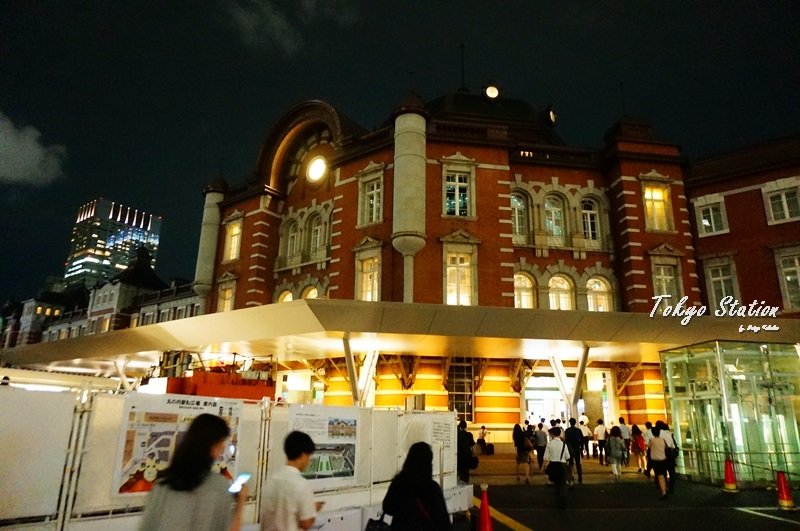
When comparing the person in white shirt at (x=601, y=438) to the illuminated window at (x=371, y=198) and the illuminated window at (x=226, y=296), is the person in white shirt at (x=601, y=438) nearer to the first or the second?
the illuminated window at (x=371, y=198)

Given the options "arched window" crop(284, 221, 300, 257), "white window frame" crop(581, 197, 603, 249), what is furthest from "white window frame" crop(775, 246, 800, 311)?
"arched window" crop(284, 221, 300, 257)

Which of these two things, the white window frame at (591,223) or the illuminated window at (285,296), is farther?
the illuminated window at (285,296)

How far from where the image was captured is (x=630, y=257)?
2261 cm

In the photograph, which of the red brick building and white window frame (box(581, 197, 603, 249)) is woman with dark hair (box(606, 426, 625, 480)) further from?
white window frame (box(581, 197, 603, 249))

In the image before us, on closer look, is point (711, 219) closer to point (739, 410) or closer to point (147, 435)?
point (739, 410)

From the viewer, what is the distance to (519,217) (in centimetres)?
2395

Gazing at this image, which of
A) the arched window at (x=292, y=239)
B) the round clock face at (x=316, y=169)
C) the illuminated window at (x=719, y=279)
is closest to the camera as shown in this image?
the illuminated window at (x=719, y=279)

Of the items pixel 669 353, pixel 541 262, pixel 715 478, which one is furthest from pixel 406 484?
pixel 541 262

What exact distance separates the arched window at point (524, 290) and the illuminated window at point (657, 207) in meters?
5.93

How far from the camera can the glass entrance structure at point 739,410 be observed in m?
14.9

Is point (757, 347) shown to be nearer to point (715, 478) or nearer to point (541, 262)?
point (715, 478)

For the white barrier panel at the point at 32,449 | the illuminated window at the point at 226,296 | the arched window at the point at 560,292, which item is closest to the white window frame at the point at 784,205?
→ the arched window at the point at 560,292

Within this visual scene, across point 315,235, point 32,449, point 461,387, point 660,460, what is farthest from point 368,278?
point 32,449

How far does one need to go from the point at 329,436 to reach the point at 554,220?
1896 cm
